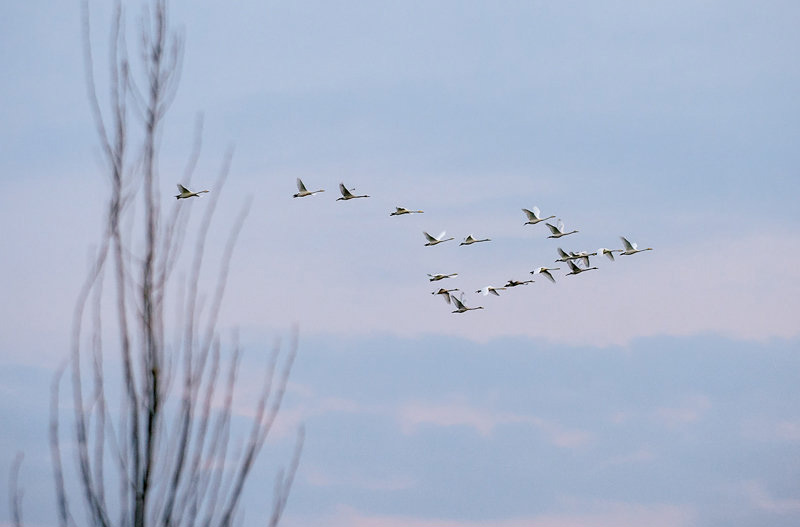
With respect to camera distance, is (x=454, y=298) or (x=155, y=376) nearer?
(x=155, y=376)

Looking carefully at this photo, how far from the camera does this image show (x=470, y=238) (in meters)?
47.0

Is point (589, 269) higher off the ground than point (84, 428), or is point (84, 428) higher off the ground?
point (589, 269)

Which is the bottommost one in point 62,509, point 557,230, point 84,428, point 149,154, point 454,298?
point 62,509

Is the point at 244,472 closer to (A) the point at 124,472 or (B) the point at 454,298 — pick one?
(A) the point at 124,472

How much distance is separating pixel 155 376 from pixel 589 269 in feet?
118

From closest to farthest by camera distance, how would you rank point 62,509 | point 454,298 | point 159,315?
point 62,509 < point 159,315 < point 454,298

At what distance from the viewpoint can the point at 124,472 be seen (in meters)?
10.3

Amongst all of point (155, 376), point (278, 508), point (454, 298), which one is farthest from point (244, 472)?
point (454, 298)

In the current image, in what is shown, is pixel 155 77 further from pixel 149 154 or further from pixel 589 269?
pixel 589 269

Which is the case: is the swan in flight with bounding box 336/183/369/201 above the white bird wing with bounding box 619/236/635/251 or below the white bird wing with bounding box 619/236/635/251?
below

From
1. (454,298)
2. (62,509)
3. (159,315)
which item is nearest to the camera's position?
(62,509)

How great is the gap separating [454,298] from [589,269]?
527 centimetres

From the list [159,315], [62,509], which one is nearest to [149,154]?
[159,315]

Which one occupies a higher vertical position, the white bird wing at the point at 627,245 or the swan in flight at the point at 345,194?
the white bird wing at the point at 627,245
